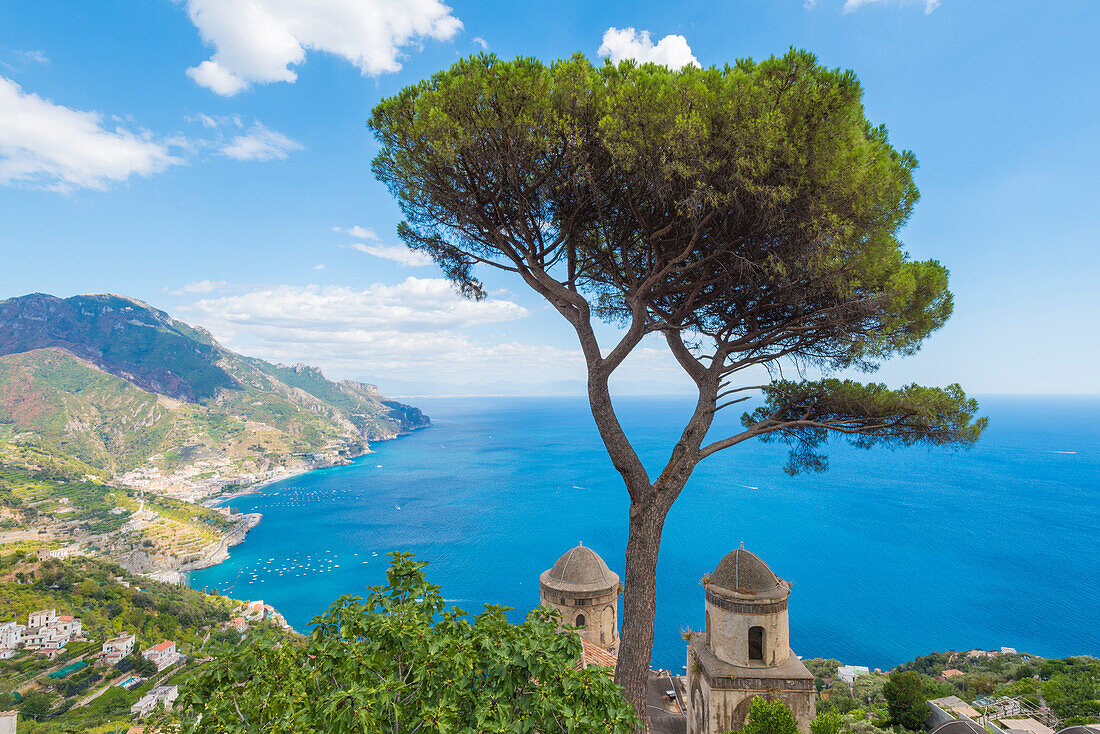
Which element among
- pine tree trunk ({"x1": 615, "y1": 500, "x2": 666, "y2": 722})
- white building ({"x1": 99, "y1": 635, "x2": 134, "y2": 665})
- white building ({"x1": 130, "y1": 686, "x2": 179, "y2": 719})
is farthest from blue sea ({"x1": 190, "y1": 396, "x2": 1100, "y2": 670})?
pine tree trunk ({"x1": 615, "y1": 500, "x2": 666, "y2": 722})

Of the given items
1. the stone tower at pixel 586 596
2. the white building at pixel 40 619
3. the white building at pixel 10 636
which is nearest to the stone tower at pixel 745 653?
the stone tower at pixel 586 596

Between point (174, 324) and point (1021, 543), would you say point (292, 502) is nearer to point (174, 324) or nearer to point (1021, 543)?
point (1021, 543)

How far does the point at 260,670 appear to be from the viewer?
9.50ft

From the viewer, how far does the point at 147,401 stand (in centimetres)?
9750

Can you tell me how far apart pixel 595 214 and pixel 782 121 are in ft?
7.19

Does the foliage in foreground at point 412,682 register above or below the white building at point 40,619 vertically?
above

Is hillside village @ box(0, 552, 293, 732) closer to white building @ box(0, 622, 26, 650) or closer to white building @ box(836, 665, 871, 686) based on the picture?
white building @ box(0, 622, 26, 650)

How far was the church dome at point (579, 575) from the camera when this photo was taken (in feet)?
38.5

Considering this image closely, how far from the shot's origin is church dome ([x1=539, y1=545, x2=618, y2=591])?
11750 millimetres

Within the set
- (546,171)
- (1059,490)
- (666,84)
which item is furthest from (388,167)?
(1059,490)

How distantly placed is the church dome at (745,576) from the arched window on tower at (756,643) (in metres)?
0.89

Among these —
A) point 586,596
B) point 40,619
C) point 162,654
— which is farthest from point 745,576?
point 40,619

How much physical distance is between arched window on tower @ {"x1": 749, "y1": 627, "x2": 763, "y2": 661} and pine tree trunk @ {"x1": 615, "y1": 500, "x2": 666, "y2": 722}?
4.93m

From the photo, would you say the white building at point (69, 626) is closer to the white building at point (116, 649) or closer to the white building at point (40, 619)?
the white building at point (40, 619)
